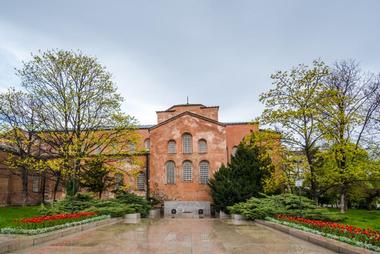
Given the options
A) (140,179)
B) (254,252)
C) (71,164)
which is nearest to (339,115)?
(254,252)

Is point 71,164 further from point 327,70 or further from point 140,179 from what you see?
point 327,70

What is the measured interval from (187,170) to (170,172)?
5.95 feet

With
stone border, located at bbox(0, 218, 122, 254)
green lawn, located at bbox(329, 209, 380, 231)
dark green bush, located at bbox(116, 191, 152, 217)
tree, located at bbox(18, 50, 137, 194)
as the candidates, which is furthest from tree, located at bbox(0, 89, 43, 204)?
Answer: green lawn, located at bbox(329, 209, 380, 231)

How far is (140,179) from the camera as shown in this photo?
33406mm

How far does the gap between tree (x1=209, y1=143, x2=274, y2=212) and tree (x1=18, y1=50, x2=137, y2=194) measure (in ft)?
33.3

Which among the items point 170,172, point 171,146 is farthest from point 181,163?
point 171,146

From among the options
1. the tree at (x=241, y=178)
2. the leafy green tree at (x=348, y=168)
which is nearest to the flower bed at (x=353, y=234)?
the leafy green tree at (x=348, y=168)

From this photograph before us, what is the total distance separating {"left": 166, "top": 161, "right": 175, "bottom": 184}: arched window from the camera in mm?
31583

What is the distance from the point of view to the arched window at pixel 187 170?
31531mm

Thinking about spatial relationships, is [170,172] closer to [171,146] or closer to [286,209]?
[171,146]

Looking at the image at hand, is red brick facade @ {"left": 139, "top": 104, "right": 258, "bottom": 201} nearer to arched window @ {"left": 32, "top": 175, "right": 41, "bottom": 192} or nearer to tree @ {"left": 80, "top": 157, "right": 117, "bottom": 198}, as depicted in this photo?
tree @ {"left": 80, "top": 157, "right": 117, "bottom": 198}

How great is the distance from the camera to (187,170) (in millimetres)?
31844

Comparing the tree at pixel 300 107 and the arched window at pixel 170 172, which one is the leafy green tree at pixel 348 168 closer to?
the tree at pixel 300 107

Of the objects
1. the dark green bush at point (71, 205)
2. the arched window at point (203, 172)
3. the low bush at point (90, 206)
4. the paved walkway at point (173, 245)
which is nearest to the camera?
the paved walkway at point (173, 245)
